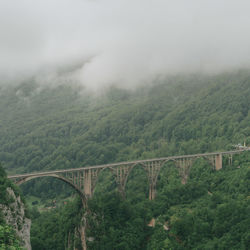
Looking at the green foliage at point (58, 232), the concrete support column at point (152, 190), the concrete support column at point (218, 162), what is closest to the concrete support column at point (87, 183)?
the green foliage at point (58, 232)

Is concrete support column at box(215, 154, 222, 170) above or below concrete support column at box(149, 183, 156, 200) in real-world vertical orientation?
above

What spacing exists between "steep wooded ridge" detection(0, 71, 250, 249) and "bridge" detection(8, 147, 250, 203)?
191 centimetres

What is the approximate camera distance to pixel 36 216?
64125 mm

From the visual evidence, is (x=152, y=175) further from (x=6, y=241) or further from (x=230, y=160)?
(x=6, y=241)

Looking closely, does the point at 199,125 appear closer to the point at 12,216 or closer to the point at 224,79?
the point at 224,79

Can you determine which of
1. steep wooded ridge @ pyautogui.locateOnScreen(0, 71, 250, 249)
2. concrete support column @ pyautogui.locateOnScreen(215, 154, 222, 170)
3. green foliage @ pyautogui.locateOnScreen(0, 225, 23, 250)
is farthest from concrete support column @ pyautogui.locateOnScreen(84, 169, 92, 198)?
concrete support column @ pyautogui.locateOnScreen(215, 154, 222, 170)

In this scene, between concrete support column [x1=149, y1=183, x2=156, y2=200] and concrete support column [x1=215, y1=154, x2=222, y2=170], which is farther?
concrete support column [x1=215, y1=154, x2=222, y2=170]

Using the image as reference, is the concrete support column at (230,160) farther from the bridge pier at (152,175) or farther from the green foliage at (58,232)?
the green foliage at (58,232)

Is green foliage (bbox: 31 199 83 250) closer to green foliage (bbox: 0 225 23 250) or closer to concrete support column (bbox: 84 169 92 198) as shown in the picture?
concrete support column (bbox: 84 169 92 198)

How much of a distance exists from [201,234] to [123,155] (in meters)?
57.1

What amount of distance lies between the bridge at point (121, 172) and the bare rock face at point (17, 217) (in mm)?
4343

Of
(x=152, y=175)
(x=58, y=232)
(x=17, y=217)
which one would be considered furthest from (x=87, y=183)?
(x=17, y=217)

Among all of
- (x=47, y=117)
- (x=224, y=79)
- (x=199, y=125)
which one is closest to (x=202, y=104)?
(x=199, y=125)

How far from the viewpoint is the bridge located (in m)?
40.7
